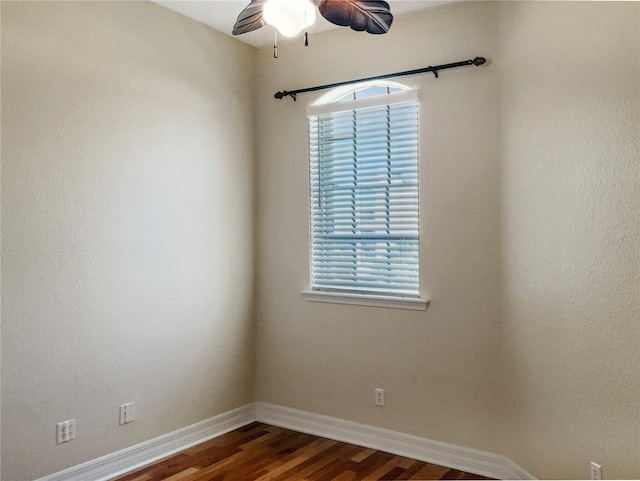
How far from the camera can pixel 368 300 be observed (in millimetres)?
3656

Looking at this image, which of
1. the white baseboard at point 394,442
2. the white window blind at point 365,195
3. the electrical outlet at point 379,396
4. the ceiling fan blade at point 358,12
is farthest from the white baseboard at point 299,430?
the ceiling fan blade at point 358,12

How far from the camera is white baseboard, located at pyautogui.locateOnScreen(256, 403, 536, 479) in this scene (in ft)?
10.5

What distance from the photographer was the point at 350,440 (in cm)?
371

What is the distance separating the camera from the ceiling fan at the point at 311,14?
198cm

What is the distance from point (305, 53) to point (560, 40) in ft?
6.19

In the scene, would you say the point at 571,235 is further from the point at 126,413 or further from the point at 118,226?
the point at 126,413

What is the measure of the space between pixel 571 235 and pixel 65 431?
2.78 m

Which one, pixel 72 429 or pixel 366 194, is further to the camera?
pixel 366 194

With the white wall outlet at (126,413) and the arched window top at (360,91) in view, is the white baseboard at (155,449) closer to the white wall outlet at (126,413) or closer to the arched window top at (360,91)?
the white wall outlet at (126,413)

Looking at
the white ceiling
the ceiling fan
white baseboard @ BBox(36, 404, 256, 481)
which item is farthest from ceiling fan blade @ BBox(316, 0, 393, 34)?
white baseboard @ BBox(36, 404, 256, 481)

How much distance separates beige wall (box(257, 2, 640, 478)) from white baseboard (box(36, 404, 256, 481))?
292 millimetres

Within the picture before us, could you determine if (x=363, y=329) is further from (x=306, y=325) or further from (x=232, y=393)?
(x=232, y=393)

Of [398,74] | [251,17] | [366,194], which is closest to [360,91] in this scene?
[398,74]

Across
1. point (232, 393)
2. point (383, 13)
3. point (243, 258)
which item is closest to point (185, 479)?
point (232, 393)
